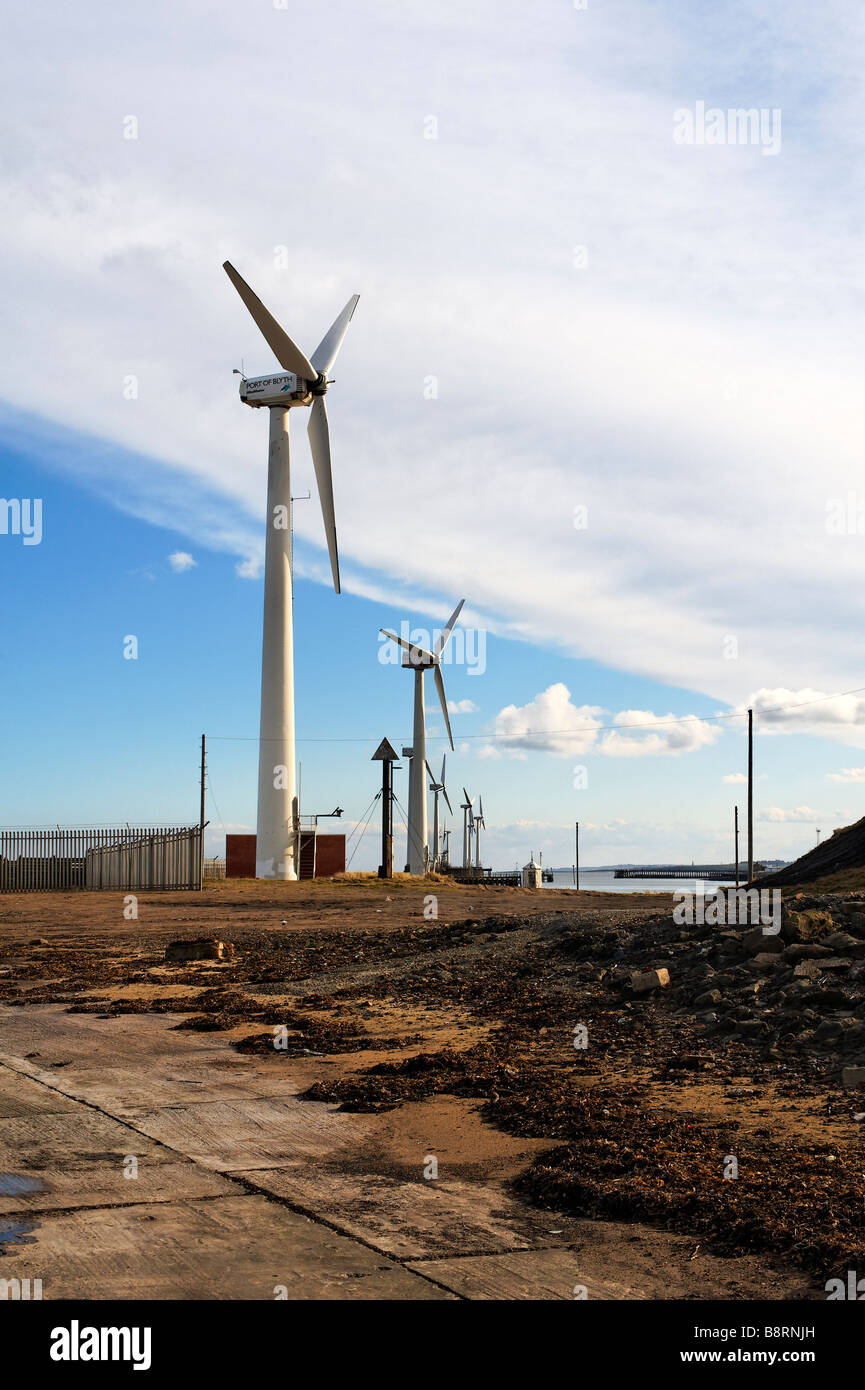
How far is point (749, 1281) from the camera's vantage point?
598cm

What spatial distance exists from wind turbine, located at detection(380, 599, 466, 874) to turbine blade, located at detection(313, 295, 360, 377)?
77.7ft

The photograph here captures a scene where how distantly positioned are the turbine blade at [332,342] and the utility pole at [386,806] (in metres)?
16.3

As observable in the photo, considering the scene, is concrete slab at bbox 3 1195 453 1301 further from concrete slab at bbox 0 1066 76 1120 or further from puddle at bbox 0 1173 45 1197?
concrete slab at bbox 0 1066 76 1120

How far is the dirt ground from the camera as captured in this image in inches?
254

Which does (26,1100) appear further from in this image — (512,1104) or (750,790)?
(750,790)

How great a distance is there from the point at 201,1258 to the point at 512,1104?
14.6 feet

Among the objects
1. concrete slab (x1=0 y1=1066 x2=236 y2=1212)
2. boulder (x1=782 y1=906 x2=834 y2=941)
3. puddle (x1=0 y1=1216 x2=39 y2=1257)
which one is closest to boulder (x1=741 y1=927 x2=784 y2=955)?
boulder (x1=782 y1=906 x2=834 y2=941)

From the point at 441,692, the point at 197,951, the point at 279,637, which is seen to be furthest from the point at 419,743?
the point at 197,951

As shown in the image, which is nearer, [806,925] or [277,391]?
[806,925]

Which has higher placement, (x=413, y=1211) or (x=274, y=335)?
(x=274, y=335)

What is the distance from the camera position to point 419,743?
7125 centimetres

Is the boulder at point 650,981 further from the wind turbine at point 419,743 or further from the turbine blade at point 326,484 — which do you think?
the wind turbine at point 419,743

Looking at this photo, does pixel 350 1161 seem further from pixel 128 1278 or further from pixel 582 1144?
pixel 128 1278
